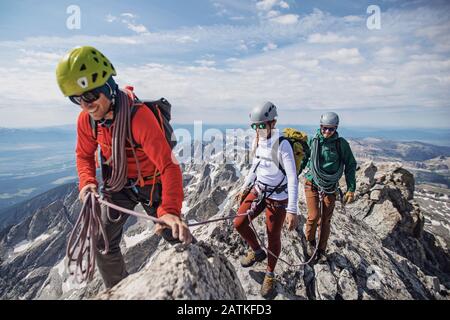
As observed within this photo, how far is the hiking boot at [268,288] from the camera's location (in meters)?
6.61

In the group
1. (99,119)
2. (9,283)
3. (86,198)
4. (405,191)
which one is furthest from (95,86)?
(9,283)

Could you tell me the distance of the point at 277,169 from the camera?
A: 6809 millimetres

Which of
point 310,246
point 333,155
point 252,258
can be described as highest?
point 333,155

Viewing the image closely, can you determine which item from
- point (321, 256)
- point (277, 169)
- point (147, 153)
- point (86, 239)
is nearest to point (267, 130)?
point (277, 169)

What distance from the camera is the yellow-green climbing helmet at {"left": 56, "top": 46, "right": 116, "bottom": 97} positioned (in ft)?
13.8

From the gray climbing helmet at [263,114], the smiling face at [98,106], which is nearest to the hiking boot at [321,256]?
the gray climbing helmet at [263,114]

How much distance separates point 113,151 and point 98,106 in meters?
0.83

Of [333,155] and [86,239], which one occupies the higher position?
[333,155]

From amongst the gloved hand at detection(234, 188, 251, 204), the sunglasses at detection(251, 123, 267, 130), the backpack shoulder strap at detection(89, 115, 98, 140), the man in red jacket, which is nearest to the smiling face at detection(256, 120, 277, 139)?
the sunglasses at detection(251, 123, 267, 130)

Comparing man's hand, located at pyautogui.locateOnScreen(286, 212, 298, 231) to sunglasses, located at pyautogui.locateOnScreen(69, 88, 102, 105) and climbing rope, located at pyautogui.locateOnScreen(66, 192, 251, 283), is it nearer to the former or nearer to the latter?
climbing rope, located at pyautogui.locateOnScreen(66, 192, 251, 283)

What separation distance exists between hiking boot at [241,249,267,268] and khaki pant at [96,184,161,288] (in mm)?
3469

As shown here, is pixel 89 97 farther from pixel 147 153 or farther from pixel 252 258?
pixel 252 258

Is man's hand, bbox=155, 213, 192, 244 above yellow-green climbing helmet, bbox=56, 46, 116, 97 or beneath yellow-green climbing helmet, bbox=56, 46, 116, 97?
beneath
